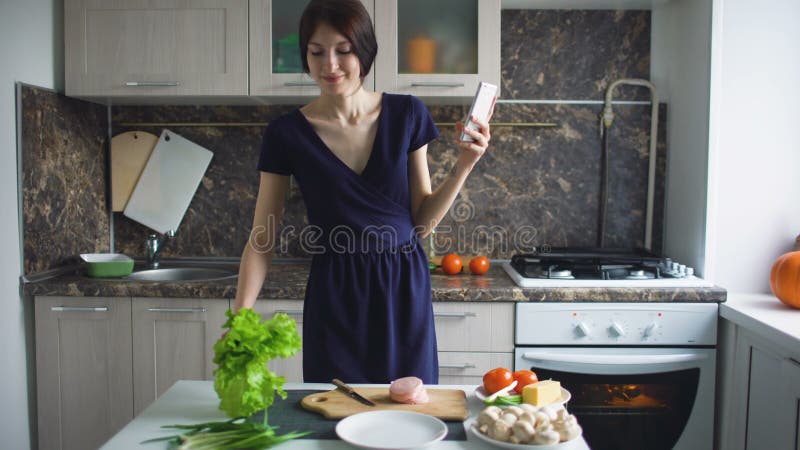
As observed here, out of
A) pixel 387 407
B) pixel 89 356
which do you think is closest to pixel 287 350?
pixel 387 407

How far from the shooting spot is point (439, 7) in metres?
2.31

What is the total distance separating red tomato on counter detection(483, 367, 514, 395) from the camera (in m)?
1.12

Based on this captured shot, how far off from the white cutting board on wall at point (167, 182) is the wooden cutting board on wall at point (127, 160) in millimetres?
27

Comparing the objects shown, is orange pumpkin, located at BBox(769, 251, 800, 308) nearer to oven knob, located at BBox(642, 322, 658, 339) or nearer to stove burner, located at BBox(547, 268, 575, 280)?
oven knob, located at BBox(642, 322, 658, 339)

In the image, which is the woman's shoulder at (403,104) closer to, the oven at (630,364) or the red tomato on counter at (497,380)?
the red tomato on counter at (497,380)

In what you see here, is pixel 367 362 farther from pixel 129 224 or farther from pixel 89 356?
pixel 129 224

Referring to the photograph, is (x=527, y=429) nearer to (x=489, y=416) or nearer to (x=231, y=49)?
(x=489, y=416)

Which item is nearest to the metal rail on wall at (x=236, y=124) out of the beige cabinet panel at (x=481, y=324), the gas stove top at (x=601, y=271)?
the gas stove top at (x=601, y=271)

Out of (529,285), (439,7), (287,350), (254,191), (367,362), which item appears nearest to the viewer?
(287,350)

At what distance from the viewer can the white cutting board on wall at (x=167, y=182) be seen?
2.68 meters

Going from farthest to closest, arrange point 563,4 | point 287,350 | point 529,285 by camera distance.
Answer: point 563,4 < point 529,285 < point 287,350

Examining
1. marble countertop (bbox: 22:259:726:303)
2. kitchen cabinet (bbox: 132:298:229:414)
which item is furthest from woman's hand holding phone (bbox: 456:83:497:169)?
kitchen cabinet (bbox: 132:298:229:414)

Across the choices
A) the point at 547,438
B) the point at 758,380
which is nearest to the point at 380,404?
the point at 547,438

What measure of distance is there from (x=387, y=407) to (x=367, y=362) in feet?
1.37
